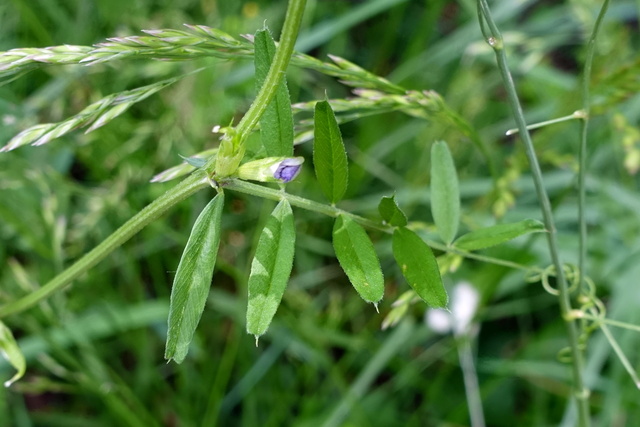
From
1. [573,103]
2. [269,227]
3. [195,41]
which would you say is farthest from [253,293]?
[573,103]

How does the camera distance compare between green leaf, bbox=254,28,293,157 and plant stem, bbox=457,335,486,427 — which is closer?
green leaf, bbox=254,28,293,157

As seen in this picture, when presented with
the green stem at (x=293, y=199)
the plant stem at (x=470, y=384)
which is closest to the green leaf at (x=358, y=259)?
the green stem at (x=293, y=199)

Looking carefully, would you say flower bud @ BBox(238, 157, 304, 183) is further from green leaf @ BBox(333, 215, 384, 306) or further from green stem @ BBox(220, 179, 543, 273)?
green leaf @ BBox(333, 215, 384, 306)

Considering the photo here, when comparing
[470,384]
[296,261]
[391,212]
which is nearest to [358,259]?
[391,212]

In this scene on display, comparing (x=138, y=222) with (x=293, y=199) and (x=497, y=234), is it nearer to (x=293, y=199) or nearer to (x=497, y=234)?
(x=293, y=199)

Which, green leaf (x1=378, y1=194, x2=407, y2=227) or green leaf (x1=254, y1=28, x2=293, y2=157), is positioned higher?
green leaf (x1=254, y1=28, x2=293, y2=157)

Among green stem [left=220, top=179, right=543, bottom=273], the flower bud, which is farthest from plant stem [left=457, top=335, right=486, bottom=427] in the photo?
the flower bud

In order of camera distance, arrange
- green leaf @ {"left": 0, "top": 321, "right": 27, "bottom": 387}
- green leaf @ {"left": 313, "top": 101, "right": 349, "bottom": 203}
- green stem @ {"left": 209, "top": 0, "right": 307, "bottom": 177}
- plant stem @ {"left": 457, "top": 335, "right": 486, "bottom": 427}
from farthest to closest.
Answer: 1. plant stem @ {"left": 457, "top": 335, "right": 486, "bottom": 427}
2. green leaf @ {"left": 0, "top": 321, "right": 27, "bottom": 387}
3. green leaf @ {"left": 313, "top": 101, "right": 349, "bottom": 203}
4. green stem @ {"left": 209, "top": 0, "right": 307, "bottom": 177}

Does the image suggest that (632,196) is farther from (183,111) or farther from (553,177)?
(183,111)
